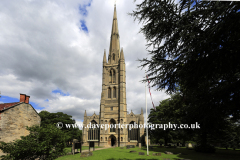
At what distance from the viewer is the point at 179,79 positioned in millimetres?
7879

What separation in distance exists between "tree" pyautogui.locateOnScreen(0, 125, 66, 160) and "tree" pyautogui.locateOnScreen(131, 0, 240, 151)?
23.8ft

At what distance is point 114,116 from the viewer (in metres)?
46.9

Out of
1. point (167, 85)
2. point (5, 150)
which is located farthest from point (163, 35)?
point (5, 150)

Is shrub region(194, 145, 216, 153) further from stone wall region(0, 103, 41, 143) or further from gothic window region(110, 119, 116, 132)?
gothic window region(110, 119, 116, 132)

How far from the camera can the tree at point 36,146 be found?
7578 mm

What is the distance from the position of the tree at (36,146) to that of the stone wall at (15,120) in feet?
20.4

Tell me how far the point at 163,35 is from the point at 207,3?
227 cm

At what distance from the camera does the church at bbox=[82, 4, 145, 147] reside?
44.5 m

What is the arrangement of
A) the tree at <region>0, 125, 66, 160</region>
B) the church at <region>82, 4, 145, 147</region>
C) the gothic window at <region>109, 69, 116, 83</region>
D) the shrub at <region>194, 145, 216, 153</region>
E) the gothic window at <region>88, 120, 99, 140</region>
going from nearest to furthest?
the tree at <region>0, 125, 66, 160</region>
the shrub at <region>194, 145, 216, 153</region>
the church at <region>82, 4, 145, 147</region>
the gothic window at <region>88, 120, 99, 140</region>
the gothic window at <region>109, 69, 116, 83</region>

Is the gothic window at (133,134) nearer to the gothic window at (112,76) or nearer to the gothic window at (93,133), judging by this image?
the gothic window at (93,133)

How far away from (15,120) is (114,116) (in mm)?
34406

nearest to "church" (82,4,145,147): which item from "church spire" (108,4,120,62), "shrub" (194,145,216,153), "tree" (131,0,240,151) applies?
"church spire" (108,4,120,62)

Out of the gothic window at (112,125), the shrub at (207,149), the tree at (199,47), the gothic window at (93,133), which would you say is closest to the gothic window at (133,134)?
the gothic window at (112,125)

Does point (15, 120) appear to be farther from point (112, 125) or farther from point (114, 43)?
point (114, 43)
